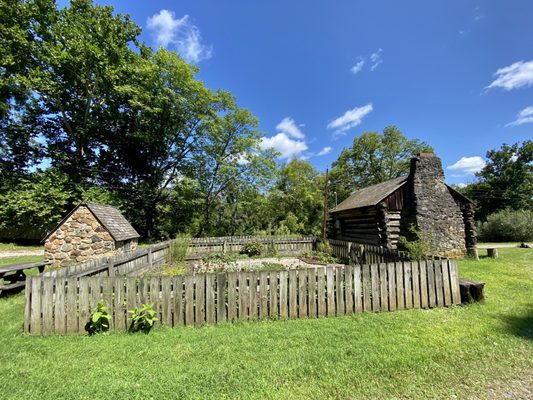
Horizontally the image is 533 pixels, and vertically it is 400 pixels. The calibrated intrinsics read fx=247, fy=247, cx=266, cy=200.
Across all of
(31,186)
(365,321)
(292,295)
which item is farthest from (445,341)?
(31,186)

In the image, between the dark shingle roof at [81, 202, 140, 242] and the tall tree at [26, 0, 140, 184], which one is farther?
the tall tree at [26, 0, 140, 184]

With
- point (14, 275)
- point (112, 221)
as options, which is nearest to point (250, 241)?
point (112, 221)

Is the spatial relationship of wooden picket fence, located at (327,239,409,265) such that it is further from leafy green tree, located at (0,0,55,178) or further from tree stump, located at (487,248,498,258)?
leafy green tree, located at (0,0,55,178)

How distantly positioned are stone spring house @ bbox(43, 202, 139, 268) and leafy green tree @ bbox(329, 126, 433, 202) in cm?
3243

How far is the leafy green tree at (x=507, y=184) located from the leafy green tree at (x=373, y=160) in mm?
12393

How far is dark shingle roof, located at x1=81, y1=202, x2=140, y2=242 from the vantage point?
9344mm

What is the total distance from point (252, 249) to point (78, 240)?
347 inches

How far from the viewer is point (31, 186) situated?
729 inches

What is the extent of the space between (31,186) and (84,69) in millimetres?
10082

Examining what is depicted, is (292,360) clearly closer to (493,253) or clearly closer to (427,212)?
(427,212)

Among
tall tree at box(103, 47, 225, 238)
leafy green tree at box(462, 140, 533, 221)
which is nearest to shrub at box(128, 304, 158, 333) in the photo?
tall tree at box(103, 47, 225, 238)

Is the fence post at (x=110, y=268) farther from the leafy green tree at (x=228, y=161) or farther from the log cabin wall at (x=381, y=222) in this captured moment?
the leafy green tree at (x=228, y=161)

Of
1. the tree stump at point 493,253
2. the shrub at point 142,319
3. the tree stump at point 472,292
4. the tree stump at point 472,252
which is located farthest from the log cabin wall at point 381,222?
the shrub at point 142,319

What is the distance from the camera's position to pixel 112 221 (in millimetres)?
10203
